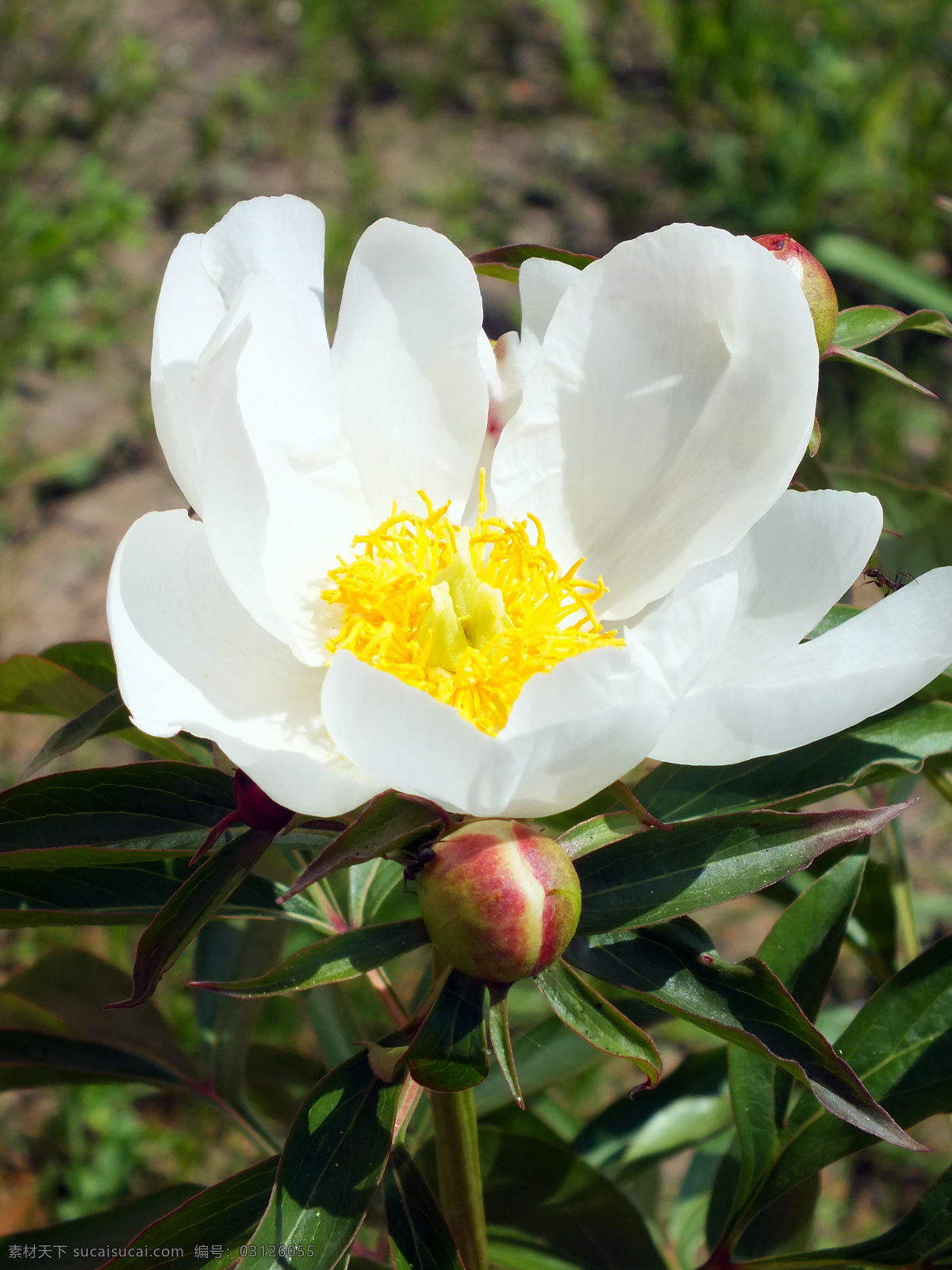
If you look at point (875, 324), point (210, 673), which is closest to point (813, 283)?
point (875, 324)

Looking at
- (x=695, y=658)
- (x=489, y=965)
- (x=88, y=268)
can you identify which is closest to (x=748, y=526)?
(x=695, y=658)

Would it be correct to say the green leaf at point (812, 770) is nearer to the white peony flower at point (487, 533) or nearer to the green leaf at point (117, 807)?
the white peony flower at point (487, 533)

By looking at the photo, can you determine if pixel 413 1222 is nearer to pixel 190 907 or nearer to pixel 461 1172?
pixel 461 1172

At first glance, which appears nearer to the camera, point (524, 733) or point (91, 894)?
point (524, 733)

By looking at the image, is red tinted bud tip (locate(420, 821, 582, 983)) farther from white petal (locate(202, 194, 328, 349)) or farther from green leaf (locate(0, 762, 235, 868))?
white petal (locate(202, 194, 328, 349))

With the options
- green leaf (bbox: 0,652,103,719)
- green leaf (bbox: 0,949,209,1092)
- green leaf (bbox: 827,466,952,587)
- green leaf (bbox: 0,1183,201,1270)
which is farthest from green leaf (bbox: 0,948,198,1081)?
green leaf (bbox: 827,466,952,587)

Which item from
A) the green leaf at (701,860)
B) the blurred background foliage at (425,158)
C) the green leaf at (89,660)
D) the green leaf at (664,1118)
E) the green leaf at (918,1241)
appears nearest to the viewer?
the green leaf at (701,860)

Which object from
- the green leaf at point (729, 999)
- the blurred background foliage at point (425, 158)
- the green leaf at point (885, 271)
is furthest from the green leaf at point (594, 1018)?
the green leaf at point (885, 271)
